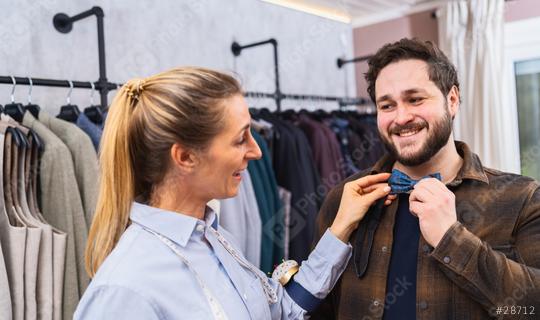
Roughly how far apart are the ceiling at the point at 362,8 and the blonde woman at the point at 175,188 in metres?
2.16

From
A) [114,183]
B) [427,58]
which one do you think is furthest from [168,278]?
[427,58]

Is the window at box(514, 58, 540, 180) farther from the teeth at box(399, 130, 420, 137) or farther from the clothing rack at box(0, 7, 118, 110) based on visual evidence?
the clothing rack at box(0, 7, 118, 110)

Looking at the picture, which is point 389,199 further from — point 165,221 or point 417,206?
point 165,221

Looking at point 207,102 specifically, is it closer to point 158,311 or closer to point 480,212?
point 158,311

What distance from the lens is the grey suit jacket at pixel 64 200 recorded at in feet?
4.91

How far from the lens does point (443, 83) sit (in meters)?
1.26

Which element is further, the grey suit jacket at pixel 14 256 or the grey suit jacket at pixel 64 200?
the grey suit jacket at pixel 64 200

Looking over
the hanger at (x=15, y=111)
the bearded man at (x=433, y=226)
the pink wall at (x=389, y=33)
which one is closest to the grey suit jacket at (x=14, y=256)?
the hanger at (x=15, y=111)

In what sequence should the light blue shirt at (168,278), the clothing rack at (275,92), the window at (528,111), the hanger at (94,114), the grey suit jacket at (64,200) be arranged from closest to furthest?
the light blue shirt at (168,278) < the grey suit jacket at (64,200) < the hanger at (94,114) < the clothing rack at (275,92) < the window at (528,111)

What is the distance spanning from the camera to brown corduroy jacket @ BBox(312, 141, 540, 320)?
Result: 3.38ft

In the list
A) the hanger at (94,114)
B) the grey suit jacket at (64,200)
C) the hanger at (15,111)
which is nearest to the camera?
the grey suit jacket at (64,200)

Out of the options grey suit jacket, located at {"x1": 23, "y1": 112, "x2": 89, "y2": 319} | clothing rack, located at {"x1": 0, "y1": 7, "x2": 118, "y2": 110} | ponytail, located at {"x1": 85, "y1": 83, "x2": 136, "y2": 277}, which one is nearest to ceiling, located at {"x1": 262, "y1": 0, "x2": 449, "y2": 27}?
clothing rack, located at {"x1": 0, "y1": 7, "x2": 118, "y2": 110}

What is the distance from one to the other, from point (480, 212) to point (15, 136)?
4.25 feet

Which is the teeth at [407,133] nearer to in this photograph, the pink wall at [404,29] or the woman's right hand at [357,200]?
the woman's right hand at [357,200]
